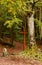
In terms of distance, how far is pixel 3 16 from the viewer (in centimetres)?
2033

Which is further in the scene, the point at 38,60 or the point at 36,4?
the point at 36,4

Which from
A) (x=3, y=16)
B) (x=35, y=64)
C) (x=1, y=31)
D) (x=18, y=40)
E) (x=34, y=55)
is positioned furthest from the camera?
(x=18, y=40)

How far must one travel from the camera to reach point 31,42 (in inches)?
583

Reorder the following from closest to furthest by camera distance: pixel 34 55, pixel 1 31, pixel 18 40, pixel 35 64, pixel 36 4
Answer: pixel 35 64 → pixel 34 55 → pixel 36 4 → pixel 1 31 → pixel 18 40

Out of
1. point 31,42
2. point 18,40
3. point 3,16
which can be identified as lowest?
point 18,40

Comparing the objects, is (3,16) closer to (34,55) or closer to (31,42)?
(31,42)

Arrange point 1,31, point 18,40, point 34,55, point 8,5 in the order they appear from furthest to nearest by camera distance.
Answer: point 18,40, point 1,31, point 34,55, point 8,5

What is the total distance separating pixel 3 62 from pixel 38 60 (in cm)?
217

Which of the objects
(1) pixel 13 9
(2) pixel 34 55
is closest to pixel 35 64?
(2) pixel 34 55

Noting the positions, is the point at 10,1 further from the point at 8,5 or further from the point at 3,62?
the point at 3,62

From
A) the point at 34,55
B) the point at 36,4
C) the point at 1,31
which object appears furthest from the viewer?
the point at 1,31

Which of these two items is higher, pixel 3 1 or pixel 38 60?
pixel 3 1

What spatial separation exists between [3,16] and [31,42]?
21.0ft

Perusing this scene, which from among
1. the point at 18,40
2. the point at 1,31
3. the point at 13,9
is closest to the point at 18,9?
the point at 13,9
